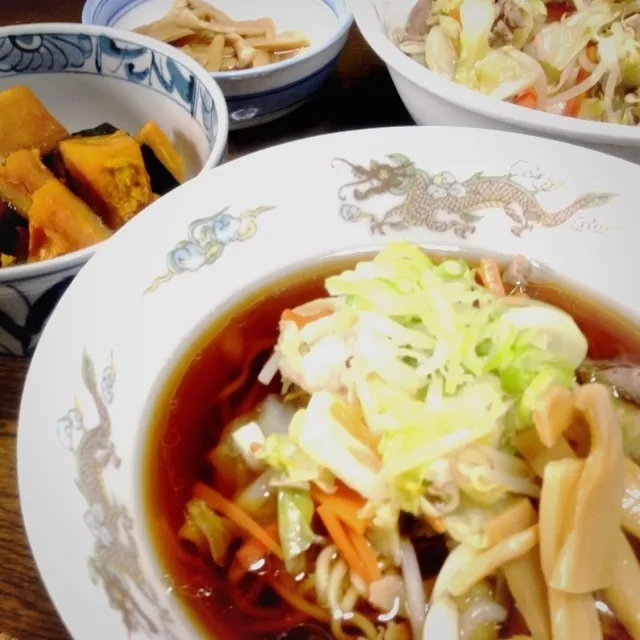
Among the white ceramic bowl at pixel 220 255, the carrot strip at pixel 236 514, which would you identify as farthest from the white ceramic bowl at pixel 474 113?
the carrot strip at pixel 236 514

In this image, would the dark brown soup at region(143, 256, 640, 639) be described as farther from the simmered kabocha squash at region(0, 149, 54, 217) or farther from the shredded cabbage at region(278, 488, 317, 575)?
the simmered kabocha squash at region(0, 149, 54, 217)

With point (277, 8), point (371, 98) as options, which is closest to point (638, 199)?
point (371, 98)

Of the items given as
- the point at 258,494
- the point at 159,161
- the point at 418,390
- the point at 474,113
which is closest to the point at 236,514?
the point at 258,494

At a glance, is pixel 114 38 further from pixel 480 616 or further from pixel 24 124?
pixel 480 616

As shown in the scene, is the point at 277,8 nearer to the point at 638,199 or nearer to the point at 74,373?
the point at 638,199

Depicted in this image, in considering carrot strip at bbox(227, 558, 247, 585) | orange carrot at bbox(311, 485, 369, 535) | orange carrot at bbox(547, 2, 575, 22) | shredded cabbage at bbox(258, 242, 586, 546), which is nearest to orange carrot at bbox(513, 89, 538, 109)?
orange carrot at bbox(547, 2, 575, 22)
